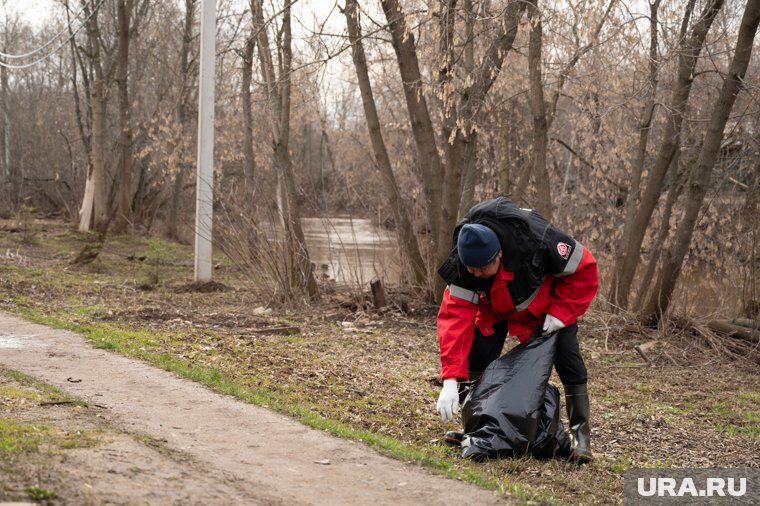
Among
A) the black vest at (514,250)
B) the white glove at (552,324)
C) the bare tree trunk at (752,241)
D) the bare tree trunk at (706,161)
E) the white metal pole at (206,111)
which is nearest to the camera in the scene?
the black vest at (514,250)

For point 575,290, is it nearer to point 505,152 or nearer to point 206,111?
point 206,111

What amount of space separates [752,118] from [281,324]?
7421 mm

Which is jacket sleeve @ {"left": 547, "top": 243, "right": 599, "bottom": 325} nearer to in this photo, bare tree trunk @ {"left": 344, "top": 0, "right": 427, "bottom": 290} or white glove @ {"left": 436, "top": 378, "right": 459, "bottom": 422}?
white glove @ {"left": 436, "top": 378, "right": 459, "bottom": 422}

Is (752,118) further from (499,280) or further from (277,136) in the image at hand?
(499,280)

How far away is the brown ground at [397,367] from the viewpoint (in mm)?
6036

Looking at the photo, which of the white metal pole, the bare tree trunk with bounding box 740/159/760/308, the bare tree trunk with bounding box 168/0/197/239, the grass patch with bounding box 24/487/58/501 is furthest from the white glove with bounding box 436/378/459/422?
the bare tree trunk with bounding box 168/0/197/239

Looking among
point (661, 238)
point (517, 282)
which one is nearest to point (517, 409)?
point (517, 282)

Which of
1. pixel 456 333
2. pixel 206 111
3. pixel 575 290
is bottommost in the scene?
pixel 456 333

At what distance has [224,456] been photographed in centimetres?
483

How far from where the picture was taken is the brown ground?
604 cm

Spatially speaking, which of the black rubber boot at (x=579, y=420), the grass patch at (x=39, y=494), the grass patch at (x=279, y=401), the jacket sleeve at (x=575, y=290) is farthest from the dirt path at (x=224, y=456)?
the jacket sleeve at (x=575, y=290)

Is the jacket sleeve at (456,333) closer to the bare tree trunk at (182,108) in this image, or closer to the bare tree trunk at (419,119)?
the bare tree trunk at (419,119)

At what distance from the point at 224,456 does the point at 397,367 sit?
396cm

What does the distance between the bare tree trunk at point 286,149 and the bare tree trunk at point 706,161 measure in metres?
4.54
